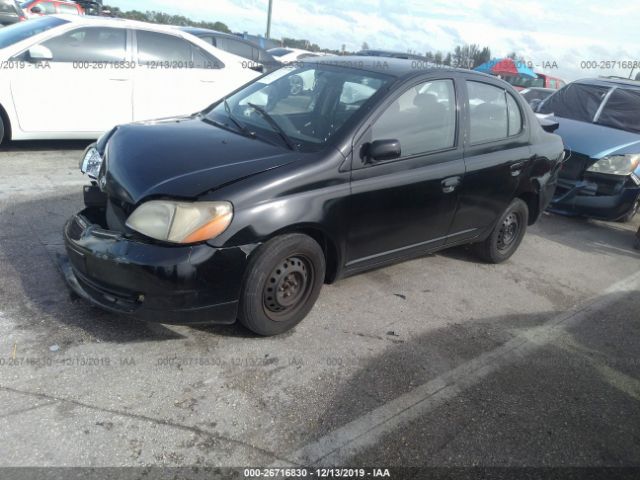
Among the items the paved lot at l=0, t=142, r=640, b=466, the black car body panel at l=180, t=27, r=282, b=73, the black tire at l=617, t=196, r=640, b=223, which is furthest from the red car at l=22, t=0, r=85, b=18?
the black tire at l=617, t=196, r=640, b=223

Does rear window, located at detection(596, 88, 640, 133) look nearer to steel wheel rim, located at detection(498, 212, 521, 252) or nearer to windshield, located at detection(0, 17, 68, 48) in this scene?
steel wheel rim, located at detection(498, 212, 521, 252)

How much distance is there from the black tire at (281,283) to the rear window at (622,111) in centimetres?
584

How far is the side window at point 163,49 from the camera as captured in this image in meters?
7.09

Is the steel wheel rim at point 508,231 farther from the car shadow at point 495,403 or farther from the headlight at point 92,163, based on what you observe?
the headlight at point 92,163

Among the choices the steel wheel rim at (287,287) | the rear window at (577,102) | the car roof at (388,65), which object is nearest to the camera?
the steel wheel rim at (287,287)

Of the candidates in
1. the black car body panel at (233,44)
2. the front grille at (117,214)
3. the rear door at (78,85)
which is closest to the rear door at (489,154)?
the front grille at (117,214)

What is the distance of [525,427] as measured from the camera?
2857 mm

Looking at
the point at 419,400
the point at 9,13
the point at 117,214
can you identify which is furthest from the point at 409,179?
the point at 9,13

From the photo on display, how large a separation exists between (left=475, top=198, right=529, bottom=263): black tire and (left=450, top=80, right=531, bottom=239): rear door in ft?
0.64

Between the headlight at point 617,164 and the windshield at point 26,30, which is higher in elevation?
the windshield at point 26,30

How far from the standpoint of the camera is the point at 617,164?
6.47 m

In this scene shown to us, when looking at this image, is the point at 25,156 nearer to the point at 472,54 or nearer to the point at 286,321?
the point at 286,321

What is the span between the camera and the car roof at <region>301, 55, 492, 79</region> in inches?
154

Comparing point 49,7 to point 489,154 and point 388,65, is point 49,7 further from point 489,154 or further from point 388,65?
point 489,154
